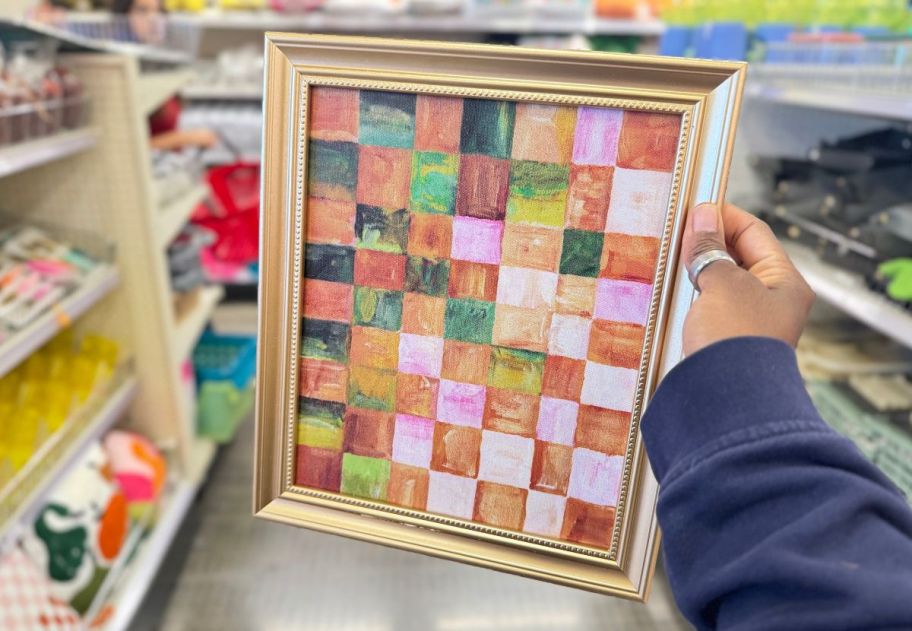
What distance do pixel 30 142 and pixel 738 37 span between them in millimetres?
2098

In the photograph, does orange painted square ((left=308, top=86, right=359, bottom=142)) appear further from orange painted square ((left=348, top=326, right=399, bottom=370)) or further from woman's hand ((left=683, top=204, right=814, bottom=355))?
woman's hand ((left=683, top=204, right=814, bottom=355))

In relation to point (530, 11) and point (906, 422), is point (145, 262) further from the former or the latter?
point (530, 11)

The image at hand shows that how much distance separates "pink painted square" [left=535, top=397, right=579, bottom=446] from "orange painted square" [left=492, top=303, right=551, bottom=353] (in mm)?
62

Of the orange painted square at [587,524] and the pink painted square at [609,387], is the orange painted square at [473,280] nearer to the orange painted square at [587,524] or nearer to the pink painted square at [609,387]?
the pink painted square at [609,387]

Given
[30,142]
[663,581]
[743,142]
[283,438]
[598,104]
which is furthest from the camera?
[743,142]

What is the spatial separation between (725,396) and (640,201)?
0.72ft

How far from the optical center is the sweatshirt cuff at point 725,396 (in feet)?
1.75

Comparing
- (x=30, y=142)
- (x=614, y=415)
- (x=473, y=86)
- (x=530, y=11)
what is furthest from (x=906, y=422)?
(x=530, y=11)

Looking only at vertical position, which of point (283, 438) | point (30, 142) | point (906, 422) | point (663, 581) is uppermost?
point (30, 142)

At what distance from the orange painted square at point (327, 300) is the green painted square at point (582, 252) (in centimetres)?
24

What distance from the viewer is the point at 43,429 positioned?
5.25 ft

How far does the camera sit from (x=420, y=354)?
77 centimetres

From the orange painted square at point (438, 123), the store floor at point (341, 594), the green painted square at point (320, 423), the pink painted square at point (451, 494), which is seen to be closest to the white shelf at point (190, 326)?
the store floor at point (341, 594)

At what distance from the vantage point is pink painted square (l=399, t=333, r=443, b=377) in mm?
759
